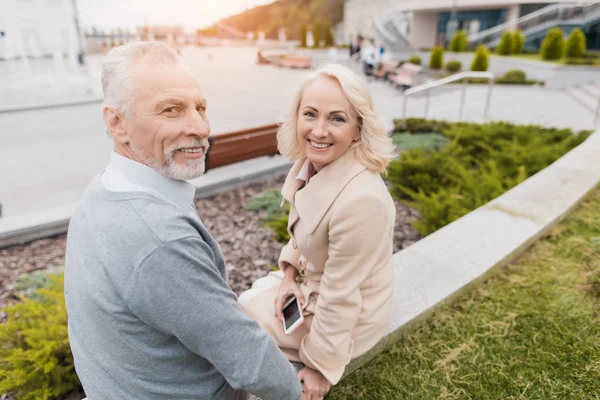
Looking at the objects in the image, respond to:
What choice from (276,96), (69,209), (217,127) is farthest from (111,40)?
(69,209)

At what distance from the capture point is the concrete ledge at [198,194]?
4633 mm

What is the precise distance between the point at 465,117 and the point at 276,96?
7090 mm

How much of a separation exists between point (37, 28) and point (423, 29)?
29.2m

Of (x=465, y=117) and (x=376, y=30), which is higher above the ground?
(x=376, y=30)

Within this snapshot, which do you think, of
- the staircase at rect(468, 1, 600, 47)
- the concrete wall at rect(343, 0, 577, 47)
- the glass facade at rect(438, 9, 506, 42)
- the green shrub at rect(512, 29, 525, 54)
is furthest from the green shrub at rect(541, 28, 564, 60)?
the glass facade at rect(438, 9, 506, 42)

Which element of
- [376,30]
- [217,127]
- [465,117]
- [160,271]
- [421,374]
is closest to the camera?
[160,271]

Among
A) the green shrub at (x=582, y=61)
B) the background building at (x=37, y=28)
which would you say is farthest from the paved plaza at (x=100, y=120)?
the background building at (x=37, y=28)

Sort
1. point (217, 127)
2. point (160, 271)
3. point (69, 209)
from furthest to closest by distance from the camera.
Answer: point (217, 127), point (69, 209), point (160, 271)

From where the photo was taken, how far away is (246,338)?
1.35 metres

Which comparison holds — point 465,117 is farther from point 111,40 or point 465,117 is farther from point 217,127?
point 111,40

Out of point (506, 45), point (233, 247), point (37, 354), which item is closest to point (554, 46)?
point (506, 45)

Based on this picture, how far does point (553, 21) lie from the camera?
27703mm

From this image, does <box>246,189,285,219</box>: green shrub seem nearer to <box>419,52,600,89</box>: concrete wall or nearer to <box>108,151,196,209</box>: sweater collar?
<box>108,151,196,209</box>: sweater collar

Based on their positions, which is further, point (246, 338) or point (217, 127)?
point (217, 127)
